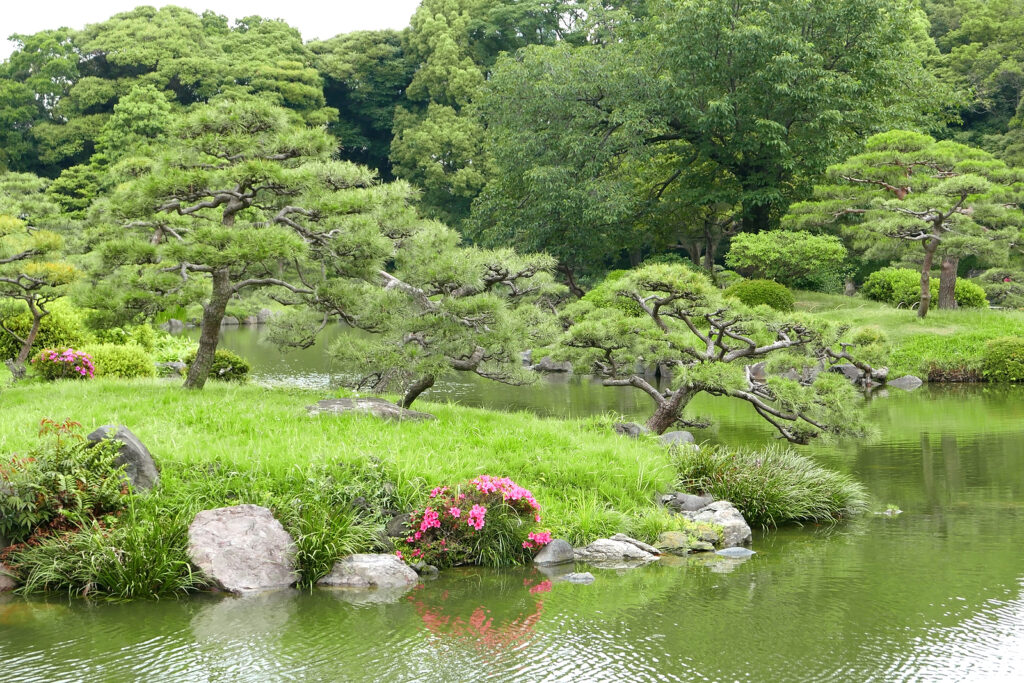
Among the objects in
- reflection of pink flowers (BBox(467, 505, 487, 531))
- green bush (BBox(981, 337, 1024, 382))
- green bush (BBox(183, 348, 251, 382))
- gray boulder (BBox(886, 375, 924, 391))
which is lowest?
gray boulder (BBox(886, 375, 924, 391))

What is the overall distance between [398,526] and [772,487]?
3953 millimetres

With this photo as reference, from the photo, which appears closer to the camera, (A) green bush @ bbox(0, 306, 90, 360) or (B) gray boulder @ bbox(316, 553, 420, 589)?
(B) gray boulder @ bbox(316, 553, 420, 589)

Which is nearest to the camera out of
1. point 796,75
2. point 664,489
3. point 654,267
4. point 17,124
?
point 664,489

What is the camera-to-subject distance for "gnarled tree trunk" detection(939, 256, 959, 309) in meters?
24.5

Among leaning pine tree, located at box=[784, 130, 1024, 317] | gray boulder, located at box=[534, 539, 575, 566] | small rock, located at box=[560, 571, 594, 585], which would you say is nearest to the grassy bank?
leaning pine tree, located at box=[784, 130, 1024, 317]

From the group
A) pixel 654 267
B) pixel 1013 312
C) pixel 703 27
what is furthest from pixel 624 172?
pixel 654 267

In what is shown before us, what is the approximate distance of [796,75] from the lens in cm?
2642

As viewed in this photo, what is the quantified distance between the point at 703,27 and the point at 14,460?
24.4 meters

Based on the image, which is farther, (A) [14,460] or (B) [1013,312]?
(B) [1013,312]

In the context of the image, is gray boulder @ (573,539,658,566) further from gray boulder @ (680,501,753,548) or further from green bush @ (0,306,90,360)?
green bush @ (0,306,90,360)

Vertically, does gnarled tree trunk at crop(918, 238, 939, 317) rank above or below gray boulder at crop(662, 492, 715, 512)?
above

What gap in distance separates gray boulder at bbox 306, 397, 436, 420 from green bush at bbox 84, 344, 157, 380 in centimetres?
653

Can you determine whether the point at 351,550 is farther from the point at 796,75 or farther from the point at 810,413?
the point at 796,75

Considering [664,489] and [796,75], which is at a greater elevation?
[796,75]
